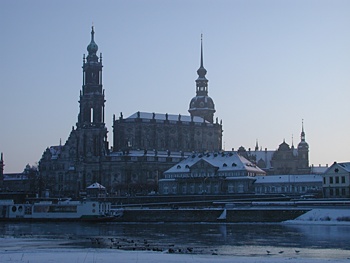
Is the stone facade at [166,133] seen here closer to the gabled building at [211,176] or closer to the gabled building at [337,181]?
the gabled building at [211,176]

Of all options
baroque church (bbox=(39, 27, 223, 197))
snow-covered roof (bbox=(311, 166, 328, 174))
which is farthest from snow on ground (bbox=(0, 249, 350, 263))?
snow-covered roof (bbox=(311, 166, 328, 174))

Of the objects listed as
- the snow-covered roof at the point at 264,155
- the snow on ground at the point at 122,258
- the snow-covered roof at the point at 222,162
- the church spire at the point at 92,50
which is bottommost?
the snow on ground at the point at 122,258

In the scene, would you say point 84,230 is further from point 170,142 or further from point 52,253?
point 170,142

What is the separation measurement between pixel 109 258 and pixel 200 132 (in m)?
112

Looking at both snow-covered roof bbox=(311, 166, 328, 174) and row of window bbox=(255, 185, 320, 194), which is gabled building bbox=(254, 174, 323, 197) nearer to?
row of window bbox=(255, 185, 320, 194)

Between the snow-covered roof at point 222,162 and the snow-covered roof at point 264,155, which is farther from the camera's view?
the snow-covered roof at point 264,155

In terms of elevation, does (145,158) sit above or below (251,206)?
above

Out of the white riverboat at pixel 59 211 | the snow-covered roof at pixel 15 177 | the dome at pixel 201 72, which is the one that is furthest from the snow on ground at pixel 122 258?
the snow-covered roof at pixel 15 177

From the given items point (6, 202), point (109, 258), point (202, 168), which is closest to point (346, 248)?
point (109, 258)

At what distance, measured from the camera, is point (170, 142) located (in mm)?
145375

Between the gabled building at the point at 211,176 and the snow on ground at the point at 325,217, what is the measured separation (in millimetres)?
36588

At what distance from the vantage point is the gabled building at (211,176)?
115 m

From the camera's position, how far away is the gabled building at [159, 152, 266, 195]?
114562 mm

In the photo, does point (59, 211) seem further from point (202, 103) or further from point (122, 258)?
point (202, 103)
